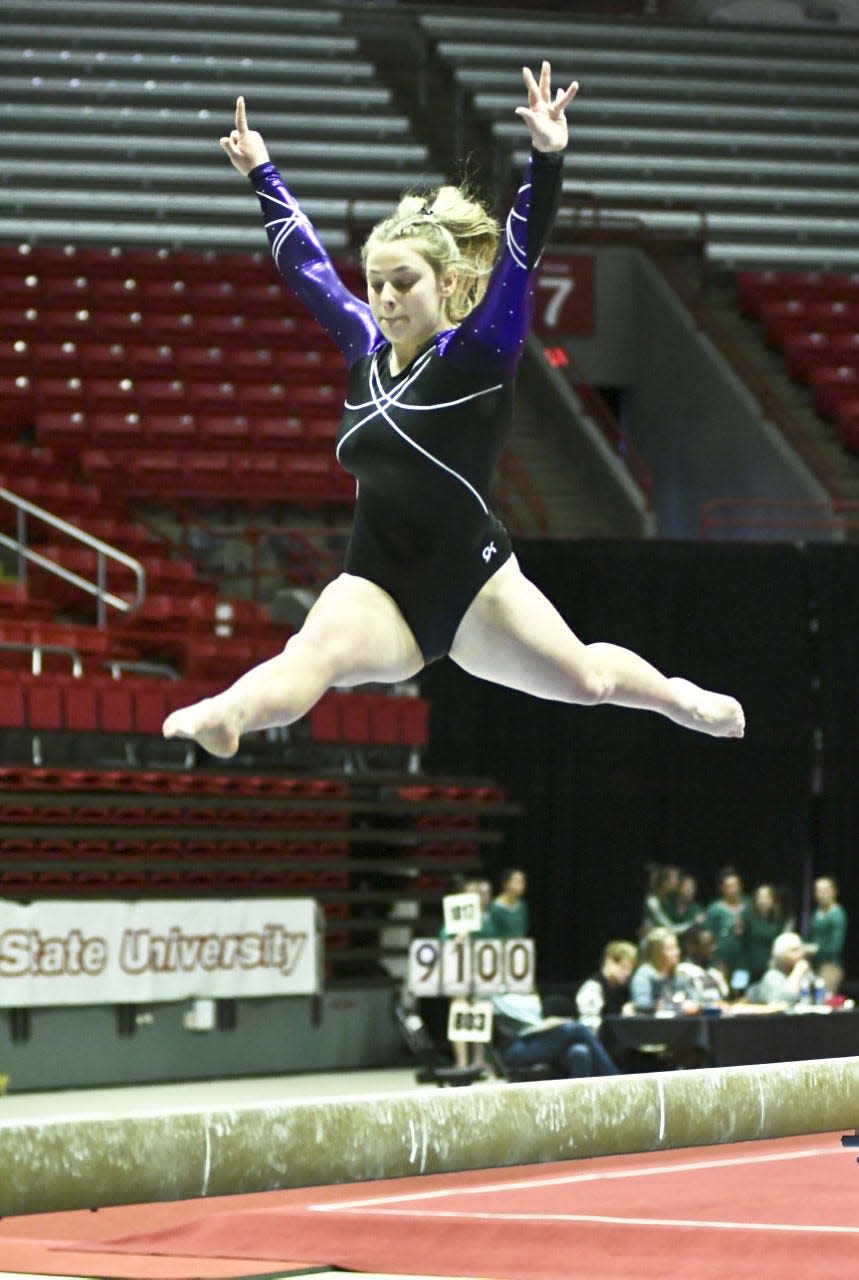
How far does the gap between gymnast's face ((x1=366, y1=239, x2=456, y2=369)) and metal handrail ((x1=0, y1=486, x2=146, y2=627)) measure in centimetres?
773

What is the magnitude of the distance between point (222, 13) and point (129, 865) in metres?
12.5

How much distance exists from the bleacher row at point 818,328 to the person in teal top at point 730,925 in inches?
208

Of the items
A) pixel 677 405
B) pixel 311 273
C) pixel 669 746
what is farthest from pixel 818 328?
pixel 311 273

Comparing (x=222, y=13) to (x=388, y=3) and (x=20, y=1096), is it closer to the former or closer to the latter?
(x=388, y=3)

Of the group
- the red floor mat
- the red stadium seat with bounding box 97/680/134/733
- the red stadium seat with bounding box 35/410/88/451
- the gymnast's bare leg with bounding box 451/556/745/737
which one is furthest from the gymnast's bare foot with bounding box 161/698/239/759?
the red stadium seat with bounding box 35/410/88/451

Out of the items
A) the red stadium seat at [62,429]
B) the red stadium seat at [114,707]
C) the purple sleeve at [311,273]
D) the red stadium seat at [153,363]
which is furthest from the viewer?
the red stadium seat at [153,363]

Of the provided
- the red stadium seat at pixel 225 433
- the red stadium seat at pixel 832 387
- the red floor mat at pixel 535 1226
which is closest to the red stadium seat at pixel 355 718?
the red stadium seat at pixel 225 433

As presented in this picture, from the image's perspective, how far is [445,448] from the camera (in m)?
3.59

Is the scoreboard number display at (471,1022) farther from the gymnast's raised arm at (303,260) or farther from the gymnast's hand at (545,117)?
the gymnast's hand at (545,117)

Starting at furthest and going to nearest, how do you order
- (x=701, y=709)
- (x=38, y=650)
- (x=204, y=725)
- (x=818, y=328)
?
1. (x=818, y=328)
2. (x=38, y=650)
3. (x=701, y=709)
4. (x=204, y=725)

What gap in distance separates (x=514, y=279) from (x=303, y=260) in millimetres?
707

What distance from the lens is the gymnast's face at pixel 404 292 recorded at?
3629 mm

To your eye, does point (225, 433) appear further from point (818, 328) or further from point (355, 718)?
point (818, 328)

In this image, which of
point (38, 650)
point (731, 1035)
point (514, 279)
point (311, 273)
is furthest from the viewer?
point (38, 650)
